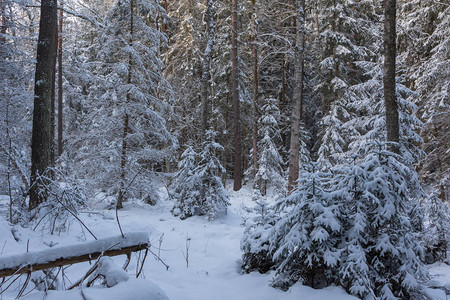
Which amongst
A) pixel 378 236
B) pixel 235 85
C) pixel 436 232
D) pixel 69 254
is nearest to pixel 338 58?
pixel 235 85

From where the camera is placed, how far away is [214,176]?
9.72 metres

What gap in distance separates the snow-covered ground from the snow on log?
27 centimetres

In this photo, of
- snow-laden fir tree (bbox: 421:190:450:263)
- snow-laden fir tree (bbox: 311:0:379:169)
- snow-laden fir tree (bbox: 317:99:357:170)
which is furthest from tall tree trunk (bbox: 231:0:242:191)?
snow-laden fir tree (bbox: 421:190:450:263)

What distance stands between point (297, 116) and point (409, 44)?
34.2ft

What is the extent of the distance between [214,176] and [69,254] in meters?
6.93

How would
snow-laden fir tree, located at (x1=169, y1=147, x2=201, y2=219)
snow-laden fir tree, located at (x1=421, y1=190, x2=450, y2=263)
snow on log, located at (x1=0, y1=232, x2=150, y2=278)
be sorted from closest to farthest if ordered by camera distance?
snow on log, located at (x1=0, y1=232, x2=150, y2=278) → snow-laden fir tree, located at (x1=421, y1=190, x2=450, y2=263) → snow-laden fir tree, located at (x1=169, y1=147, x2=201, y2=219)

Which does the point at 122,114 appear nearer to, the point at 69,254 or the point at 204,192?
the point at 204,192

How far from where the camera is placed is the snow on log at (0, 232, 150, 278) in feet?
8.39

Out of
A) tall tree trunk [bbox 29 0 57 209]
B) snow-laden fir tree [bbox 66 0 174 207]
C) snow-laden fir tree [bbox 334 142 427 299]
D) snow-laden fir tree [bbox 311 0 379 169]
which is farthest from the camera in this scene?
snow-laden fir tree [bbox 311 0 379 169]

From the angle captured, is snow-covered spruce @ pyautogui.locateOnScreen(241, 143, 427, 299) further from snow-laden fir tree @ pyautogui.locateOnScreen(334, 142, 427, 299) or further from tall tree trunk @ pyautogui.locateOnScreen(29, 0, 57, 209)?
tall tree trunk @ pyautogui.locateOnScreen(29, 0, 57, 209)

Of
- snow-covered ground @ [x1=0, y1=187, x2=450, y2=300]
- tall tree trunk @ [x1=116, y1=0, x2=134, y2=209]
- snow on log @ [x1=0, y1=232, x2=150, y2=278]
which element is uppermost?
tall tree trunk @ [x1=116, y1=0, x2=134, y2=209]

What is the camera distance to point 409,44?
15273 millimetres

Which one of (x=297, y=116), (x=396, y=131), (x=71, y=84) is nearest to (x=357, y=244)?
(x=396, y=131)

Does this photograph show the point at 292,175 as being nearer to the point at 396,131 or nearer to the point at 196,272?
the point at 396,131
